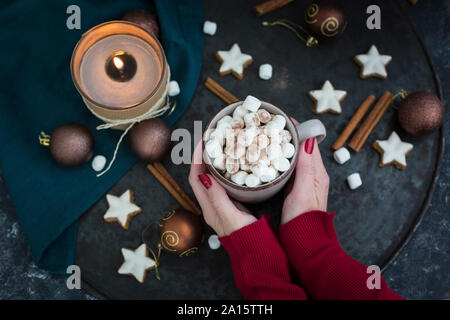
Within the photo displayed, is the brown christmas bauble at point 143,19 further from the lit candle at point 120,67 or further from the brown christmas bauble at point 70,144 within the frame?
the brown christmas bauble at point 70,144

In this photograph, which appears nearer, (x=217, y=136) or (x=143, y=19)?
(x=217, y=136)

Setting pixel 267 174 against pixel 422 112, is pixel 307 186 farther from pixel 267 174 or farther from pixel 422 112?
pixel 422 112

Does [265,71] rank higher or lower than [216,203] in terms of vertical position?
higher

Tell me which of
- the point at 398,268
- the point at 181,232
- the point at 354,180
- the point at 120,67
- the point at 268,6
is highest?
the point at 268,6

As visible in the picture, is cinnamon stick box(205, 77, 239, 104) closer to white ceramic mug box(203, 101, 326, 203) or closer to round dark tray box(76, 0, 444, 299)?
round dark tray box(76, 0, 444, 299)

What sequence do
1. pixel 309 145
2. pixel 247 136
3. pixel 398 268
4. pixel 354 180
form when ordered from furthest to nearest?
1. pixel 398 268
2. pixel 354 180
3. pixel 309 145
4. pixel 247 136

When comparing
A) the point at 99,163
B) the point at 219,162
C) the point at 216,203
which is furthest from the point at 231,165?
the point at 99,163

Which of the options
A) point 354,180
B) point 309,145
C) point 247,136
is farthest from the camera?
point 354,180

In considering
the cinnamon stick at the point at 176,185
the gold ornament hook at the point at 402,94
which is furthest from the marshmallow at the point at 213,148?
the gold ornament hook at the point at 402,94
